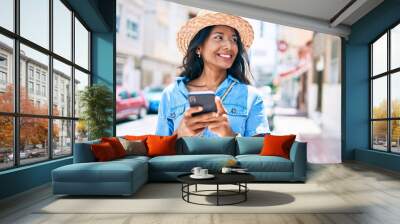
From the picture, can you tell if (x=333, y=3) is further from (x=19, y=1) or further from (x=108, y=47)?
(x=19, y=1)

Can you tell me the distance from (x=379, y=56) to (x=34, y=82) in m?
7.24

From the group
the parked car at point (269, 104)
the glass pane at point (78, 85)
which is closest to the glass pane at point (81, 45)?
the glass pane at point (78, 85)

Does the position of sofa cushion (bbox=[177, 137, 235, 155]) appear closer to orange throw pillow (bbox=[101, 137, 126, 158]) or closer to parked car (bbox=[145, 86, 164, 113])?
orange throw pillow (bbox=[101, 137, 126, 158])

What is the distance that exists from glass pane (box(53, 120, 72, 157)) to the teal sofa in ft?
3.97

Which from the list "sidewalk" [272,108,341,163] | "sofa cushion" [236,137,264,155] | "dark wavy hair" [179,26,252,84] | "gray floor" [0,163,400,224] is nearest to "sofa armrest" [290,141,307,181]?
"gray floor" [0,163,400,224]

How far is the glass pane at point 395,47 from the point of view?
8.15m

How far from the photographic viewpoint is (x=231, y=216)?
13.2 ft

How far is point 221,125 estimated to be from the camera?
8445 millimetres

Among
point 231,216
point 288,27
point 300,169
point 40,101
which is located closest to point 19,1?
point 40,101

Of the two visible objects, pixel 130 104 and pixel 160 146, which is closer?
pixel 160 146

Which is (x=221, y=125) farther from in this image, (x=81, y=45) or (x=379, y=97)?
(x=379, y=97)

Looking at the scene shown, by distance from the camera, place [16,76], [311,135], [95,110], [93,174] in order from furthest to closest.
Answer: [311,135]
[95,110]
[16,76]
[93,174]

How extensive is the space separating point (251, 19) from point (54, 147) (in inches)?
200

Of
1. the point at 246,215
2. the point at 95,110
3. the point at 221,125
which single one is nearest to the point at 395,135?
the point at 221,125
